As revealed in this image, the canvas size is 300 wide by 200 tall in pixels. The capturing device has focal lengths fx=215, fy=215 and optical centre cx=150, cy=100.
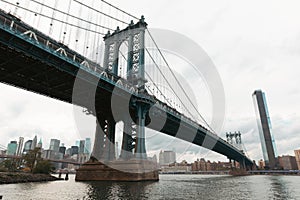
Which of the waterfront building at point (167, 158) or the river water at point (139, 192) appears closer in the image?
the river water at point (139, 192)

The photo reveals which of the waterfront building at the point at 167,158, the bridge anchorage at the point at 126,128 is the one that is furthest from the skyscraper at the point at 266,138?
the bridge anchorage at the point at 126,128

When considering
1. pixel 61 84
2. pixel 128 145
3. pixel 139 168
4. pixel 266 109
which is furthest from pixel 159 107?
pixel 266 109

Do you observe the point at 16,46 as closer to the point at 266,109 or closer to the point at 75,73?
the point at 75,73

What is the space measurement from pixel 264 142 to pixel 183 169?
7217 centimetres

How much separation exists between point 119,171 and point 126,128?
9.70 m

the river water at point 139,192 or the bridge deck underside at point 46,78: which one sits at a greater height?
the bridge deck underside at point 46,78

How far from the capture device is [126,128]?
43.7 meters

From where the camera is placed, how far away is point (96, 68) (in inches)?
1344

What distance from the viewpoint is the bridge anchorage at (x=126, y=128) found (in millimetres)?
36844

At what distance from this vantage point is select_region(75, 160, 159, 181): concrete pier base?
35.1m

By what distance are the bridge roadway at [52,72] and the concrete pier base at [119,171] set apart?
11.4 meters

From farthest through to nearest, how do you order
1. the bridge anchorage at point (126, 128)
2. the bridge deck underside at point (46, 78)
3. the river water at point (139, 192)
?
1. the bridge anchorage at point (126, 128)
2. the bridge deck underside at point (46, 78)
3. the river water at point (139, 192)

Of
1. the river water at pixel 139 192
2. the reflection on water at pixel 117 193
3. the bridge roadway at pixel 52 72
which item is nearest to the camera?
the reflection on water at pixel 117 193

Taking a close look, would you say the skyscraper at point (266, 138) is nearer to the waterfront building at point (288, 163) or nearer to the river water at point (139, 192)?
the waterfront building at point (288, 163)
